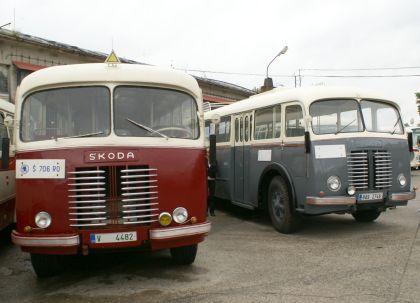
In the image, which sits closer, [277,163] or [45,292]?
[45,292]

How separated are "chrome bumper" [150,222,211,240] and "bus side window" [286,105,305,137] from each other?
3192mm

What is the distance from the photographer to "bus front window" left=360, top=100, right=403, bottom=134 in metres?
8.29

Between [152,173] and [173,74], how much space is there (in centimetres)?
130

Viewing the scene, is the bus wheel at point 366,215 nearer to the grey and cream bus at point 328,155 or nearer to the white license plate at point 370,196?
the grey and cream bus at point 328,155

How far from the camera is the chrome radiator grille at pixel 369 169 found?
785 centimetres

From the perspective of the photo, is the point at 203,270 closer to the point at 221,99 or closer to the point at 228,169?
the point at 228,169

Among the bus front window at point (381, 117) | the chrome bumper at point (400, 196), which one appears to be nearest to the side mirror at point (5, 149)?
the bus front window at point (381, 117)

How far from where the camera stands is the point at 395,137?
839cm

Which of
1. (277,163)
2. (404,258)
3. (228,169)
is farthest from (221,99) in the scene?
(404,258)

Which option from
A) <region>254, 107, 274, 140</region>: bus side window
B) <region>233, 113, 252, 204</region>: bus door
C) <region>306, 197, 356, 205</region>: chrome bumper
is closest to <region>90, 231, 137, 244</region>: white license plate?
<region>306, 197, 356, 205</region>: chrome bumper

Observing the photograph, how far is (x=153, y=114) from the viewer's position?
5.65m

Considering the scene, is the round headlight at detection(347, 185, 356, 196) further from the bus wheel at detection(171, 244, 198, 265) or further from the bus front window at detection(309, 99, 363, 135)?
the bus wheel at detection(171, 244, 198, 265)

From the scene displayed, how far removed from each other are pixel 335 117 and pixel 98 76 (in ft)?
14.0

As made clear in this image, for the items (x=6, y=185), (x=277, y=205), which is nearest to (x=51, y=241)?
(x=6, y=185)
